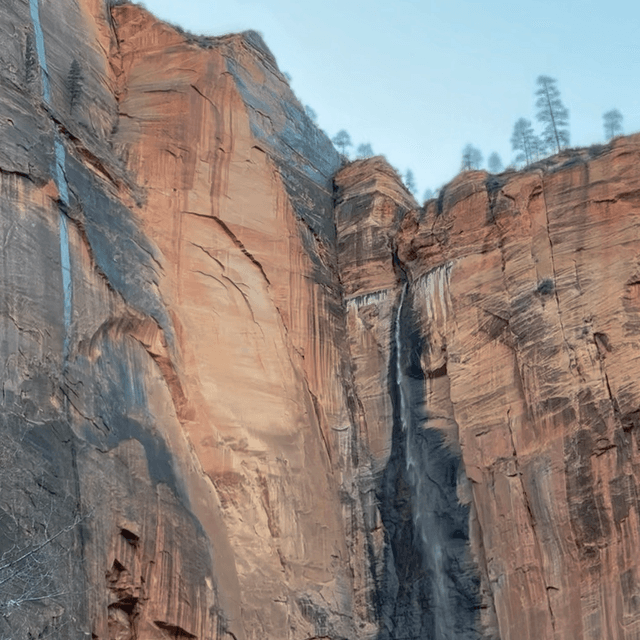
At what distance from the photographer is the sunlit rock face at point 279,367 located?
17031 mm

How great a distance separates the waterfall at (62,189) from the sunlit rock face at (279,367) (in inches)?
2.4

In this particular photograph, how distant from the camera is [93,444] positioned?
55.5 feet

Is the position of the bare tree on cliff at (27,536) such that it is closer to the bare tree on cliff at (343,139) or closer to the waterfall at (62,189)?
the waterfall at (62,189)

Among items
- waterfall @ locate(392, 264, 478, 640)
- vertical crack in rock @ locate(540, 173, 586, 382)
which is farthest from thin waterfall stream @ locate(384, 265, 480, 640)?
vertical crack in rock @ locate(540, 173, 586, 382)

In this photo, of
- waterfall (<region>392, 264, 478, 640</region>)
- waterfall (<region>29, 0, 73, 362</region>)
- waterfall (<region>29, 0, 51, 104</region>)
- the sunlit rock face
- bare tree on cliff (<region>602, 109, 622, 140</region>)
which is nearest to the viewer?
the sunlit rock face

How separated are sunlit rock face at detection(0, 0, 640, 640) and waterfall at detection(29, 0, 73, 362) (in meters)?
0.06

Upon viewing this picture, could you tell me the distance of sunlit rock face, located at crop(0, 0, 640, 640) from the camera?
17.0m

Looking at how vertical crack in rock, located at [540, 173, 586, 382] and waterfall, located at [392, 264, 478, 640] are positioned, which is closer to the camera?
waterfall, located at [392, 264, 478, 640]

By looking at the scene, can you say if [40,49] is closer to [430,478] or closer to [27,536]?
[27,536]

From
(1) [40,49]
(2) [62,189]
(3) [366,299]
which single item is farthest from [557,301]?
(1) [40,49]

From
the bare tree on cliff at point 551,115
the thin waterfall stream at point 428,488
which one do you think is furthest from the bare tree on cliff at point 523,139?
the thin waterfall stream at point 428,488

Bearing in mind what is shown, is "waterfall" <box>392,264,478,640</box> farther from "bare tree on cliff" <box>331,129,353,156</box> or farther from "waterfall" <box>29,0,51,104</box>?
"bare tree on cliff" <box>331,129,353,156</box>

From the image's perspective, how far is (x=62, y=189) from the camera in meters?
18.7

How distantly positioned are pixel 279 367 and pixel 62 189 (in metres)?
6.10
